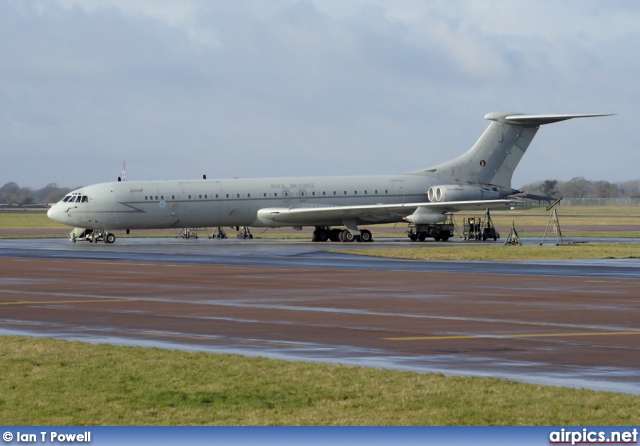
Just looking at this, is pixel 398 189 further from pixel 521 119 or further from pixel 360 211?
pixel 521 119

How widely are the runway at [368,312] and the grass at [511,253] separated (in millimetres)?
3129

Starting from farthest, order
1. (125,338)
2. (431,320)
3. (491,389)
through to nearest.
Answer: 1. (431,320)
2. (125,338)
3. (491,389)

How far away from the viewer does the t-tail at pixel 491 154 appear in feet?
227

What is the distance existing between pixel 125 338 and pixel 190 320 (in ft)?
10.1

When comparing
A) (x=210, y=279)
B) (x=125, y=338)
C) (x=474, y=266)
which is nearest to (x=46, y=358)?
(x=125, y=338)

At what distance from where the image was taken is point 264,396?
42.5ft

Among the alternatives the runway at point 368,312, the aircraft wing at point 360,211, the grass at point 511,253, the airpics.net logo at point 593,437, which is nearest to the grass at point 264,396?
the airpics.net logo at point 593,437

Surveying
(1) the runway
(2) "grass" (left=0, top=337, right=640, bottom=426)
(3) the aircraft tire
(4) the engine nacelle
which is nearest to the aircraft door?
(4) the engine nacelle

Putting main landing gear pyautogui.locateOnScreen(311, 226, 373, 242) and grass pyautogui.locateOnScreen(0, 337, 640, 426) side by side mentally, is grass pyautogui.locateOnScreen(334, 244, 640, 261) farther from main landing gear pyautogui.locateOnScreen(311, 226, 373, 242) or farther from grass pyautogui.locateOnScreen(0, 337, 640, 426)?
grass pyautogui.locateOnScreen(0, 337, 640, 426)

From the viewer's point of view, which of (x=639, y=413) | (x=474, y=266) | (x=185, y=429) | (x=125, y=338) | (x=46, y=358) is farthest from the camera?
(x=474, y=266)

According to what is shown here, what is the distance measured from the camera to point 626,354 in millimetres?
16484

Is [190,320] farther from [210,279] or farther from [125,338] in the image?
[210,279]

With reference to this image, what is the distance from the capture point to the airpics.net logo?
9.68 meters

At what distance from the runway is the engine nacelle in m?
24.3
